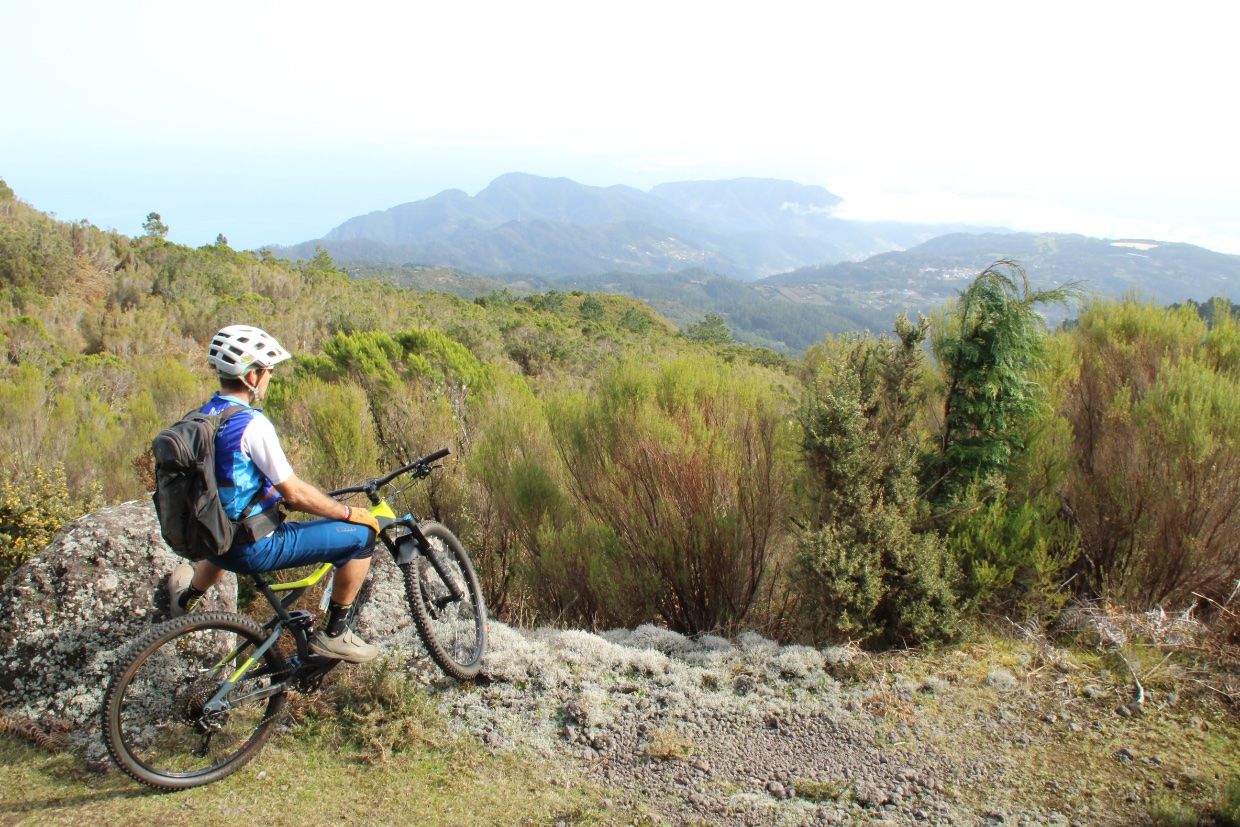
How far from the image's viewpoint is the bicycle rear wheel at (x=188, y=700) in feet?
10.5

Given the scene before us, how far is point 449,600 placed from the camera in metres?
4.37

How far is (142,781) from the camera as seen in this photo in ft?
10.6

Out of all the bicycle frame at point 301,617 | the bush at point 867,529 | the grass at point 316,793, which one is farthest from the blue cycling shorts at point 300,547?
the bush at point 867,529

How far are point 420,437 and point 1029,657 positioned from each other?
5721 mm

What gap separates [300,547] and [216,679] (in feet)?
2.42

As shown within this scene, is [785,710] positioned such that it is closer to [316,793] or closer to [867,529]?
[867,529]

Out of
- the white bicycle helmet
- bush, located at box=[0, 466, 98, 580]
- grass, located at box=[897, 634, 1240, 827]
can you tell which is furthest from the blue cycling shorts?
grass, located at box=[897, 634, 1240, 827]

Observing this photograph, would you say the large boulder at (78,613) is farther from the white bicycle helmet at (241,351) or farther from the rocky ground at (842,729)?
the rocky ground at (842,729)

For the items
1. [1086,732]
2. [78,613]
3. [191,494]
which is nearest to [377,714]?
[191,494]

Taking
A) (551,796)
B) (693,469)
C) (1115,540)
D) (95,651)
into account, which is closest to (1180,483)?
(1115,540)

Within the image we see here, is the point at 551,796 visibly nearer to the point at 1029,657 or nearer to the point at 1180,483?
the point at 1029,657

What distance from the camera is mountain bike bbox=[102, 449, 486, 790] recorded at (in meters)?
3.24

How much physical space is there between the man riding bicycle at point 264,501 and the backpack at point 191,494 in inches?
3.8

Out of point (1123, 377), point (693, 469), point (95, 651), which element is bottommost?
point (95, 651)
